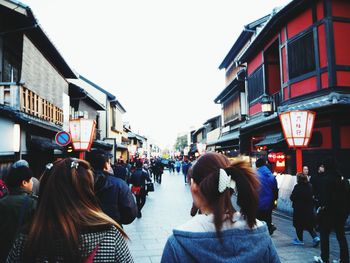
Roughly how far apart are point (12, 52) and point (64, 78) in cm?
666

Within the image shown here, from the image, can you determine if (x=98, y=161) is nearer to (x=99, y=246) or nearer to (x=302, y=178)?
(x=99, y=246)

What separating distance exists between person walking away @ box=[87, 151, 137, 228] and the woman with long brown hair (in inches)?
102

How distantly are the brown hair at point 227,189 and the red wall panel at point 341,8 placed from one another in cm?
1064

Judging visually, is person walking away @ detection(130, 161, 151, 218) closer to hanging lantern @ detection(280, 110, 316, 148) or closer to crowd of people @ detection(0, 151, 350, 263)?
hanging lantern @ detection(280, 110, 316, 148)

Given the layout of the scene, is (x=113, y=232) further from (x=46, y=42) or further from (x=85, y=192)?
(x=46, y=42)

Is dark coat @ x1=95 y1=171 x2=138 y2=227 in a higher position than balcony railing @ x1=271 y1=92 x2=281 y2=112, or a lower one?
lower

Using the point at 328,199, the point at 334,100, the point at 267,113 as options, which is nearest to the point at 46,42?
the point at 267,113

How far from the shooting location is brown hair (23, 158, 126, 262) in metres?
1.76

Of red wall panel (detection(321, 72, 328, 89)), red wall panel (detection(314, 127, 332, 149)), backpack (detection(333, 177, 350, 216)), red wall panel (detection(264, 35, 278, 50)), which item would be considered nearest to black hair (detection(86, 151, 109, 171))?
backpack (detection(333, 177, 350, 216))

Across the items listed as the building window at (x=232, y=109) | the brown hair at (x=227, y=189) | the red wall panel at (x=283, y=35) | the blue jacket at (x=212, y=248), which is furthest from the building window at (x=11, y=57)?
the building window at (x=232, y=109)

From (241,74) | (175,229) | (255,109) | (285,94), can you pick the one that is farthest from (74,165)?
(241,74)

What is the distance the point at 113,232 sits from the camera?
6.39 ft

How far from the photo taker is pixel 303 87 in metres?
11.7

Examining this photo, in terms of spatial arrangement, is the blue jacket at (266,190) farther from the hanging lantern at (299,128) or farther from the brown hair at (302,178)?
the hanging lantern at (299,128)
